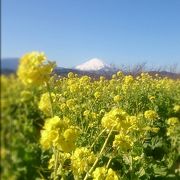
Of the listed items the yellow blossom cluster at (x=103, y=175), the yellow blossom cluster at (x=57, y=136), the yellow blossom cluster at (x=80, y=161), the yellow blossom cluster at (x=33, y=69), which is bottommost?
the yellow blossom cluster at (x=103, y=175)

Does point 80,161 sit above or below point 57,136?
below

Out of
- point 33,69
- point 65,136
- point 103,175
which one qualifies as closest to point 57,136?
point 65,136

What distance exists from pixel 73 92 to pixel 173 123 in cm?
399

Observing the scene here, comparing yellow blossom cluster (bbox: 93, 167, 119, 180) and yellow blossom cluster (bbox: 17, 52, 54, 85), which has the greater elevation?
yellow blossom cluster (bbox: 17, 52, 54, 85)

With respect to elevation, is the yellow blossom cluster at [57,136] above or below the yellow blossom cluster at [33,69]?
below

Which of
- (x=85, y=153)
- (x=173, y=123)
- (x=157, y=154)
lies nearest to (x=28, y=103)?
(x=85, y=153)

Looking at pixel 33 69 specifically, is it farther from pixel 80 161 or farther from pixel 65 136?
pixel 80 161

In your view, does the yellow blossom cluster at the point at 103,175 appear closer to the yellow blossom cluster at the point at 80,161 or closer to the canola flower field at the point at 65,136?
the canola flower field at the point at 65,136

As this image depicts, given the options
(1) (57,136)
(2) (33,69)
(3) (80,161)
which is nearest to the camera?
(2) (33,69)

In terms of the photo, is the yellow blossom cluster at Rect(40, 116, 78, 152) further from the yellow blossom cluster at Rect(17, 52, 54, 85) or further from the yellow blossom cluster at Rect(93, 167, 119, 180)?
the yellow blossom cluster at Rect(93, 167, 119, 180)

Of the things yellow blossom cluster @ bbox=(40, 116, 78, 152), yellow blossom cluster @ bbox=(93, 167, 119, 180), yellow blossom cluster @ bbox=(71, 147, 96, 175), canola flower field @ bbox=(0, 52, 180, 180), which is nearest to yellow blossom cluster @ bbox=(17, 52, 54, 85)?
canola flower field @ bbox=(0, 52, 180, 180)

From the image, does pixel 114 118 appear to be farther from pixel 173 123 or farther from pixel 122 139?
pixel 173 123

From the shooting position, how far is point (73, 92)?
11016 mm

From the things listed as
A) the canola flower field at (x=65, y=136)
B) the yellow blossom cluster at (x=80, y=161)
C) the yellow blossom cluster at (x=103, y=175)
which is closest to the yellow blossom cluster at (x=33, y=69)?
the canola flower field at (x=65, y=136)
